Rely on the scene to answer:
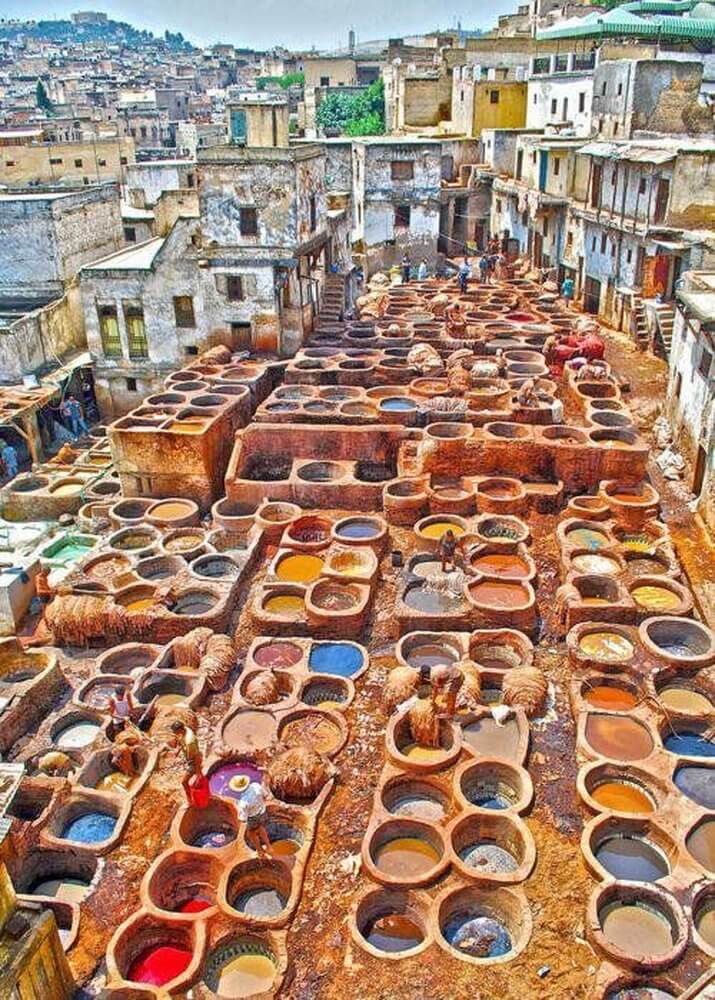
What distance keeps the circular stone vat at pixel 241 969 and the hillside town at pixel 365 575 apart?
4 cm

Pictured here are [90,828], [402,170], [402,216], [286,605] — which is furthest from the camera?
[402,216]

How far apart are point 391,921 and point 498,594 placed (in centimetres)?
686

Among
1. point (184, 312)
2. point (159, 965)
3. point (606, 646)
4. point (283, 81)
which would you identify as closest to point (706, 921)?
point (606, 646)

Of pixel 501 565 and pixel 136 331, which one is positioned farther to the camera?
pixel 136 331

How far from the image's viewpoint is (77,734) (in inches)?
531

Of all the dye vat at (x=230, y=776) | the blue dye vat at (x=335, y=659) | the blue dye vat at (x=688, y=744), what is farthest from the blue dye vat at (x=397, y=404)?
the dye vat at (x=230, y=776)

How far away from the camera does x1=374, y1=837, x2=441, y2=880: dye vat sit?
34.3ft

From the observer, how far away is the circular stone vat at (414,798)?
1140cm

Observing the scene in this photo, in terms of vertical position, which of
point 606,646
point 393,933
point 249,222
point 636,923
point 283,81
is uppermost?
point 283,81

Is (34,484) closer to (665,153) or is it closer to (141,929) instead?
(141,929)

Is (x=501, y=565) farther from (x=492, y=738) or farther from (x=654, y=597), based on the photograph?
(x=492, y=738)

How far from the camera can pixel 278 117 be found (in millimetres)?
25719

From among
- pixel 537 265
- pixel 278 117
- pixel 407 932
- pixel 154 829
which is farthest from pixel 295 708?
pixel 537 265

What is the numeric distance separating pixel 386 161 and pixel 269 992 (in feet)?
115
